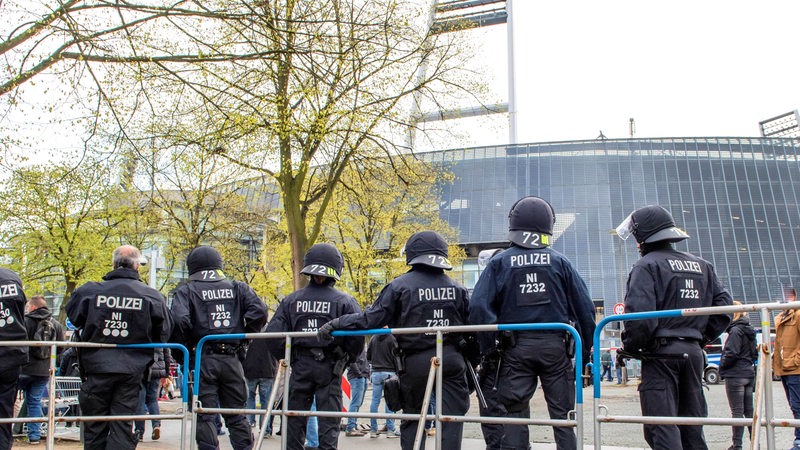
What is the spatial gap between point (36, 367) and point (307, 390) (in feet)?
15.6

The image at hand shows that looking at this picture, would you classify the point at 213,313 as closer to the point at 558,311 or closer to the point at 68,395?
the point at 558,311

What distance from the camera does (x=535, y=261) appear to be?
5285 mm

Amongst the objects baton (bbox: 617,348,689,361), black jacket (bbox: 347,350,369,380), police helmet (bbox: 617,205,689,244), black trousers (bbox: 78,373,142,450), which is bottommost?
black trousers (bbox: 78,373,142,450)

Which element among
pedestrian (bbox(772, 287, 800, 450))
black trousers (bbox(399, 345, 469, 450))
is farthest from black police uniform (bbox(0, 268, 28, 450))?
pedestrian (bbox(772, 287, 800, 450))

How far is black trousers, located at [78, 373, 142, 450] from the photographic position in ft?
20.3

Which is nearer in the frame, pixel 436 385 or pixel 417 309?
pixel 436 385

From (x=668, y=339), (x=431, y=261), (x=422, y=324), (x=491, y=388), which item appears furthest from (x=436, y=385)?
(x=668, y=339)

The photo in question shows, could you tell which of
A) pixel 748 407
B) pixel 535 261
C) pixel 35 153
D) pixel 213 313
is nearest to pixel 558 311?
pixel 535 261

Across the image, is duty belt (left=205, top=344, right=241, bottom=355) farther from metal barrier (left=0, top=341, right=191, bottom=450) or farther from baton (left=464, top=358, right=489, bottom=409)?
baton (left=464, top=358, right=489, bottom=409)

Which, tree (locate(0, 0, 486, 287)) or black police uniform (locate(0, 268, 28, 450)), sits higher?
tree (locate(0, 0, 486, 287))

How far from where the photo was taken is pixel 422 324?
19.0 ft

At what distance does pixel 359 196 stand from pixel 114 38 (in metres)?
9.30

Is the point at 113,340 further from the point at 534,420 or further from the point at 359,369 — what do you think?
the point at 359,369

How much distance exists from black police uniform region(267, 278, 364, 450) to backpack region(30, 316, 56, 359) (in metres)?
4.16
